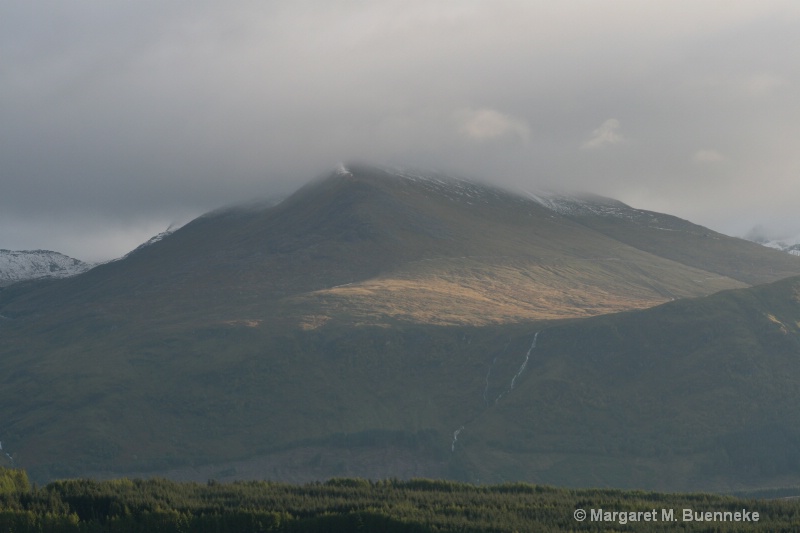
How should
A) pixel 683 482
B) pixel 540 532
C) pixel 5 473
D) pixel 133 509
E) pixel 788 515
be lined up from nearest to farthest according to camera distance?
1. pixel 540 532
2. pixel 788 515
3. pixel 133 509
4. pixel 5 473
5. pixel 683 482

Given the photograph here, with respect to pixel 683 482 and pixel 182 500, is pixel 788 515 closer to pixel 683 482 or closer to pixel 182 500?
pixel 182 500

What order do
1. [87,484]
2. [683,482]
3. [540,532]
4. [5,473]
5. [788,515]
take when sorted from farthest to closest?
[683,482]
[5,473]
[87,484]
[788,515]
[540,532]

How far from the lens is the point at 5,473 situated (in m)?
118

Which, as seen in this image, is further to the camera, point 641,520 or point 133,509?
point 133,509

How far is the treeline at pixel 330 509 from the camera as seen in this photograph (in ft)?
287

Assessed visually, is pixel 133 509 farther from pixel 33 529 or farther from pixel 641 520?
pixel 641 520

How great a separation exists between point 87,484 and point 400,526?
34.4m

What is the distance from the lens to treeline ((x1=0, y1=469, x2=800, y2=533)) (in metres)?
87.4

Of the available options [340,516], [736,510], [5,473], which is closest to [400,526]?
[340,516]

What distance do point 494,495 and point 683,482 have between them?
3989 inches

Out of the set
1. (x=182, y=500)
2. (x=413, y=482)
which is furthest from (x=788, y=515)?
(x=182, y=500)

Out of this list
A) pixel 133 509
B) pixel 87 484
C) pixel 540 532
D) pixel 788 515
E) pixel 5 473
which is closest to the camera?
pixel 540 532

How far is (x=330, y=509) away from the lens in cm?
9531

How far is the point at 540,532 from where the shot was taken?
83250 mm
